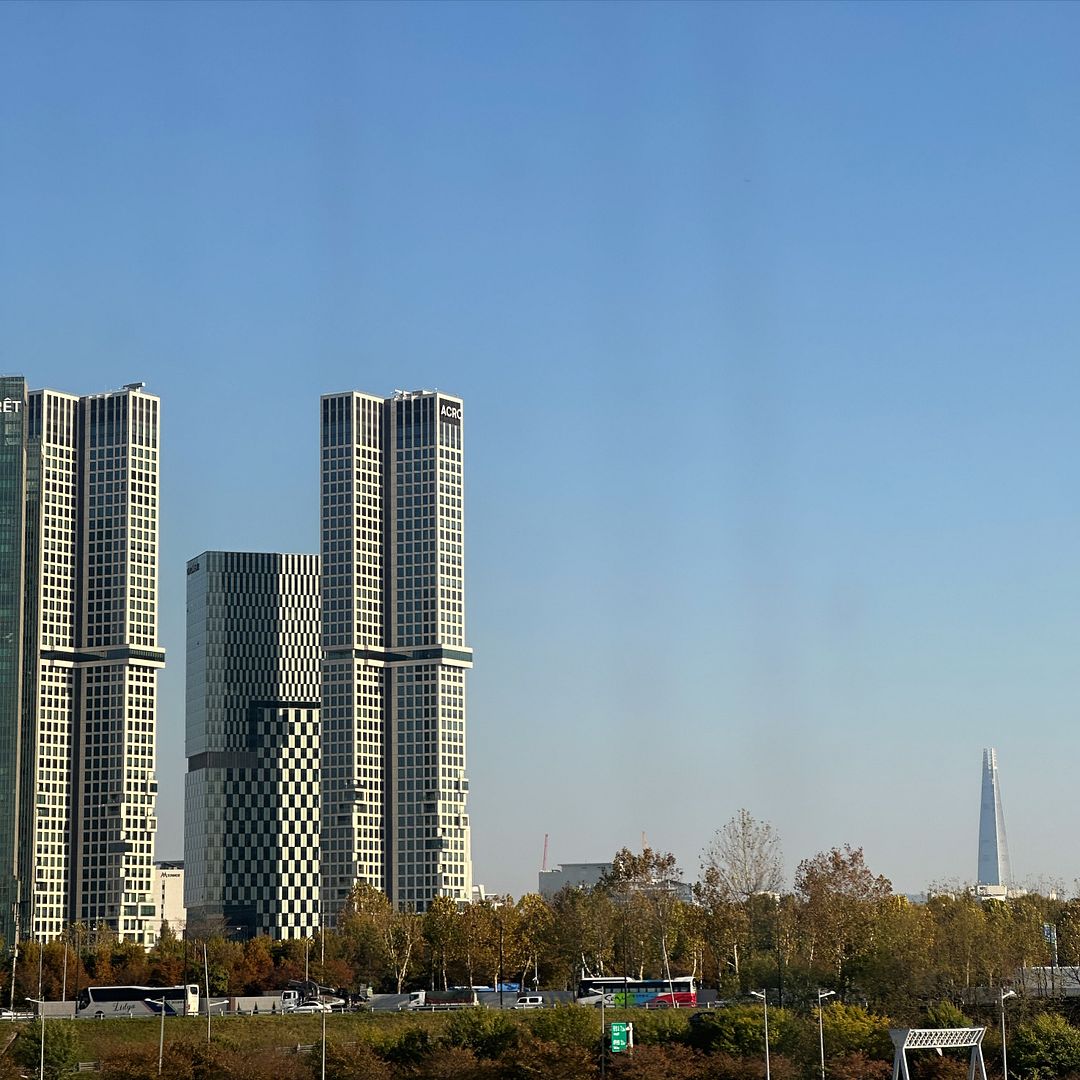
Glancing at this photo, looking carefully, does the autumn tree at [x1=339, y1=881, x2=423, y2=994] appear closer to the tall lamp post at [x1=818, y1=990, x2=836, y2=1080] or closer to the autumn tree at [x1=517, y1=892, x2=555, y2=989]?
the autumn tree at [x1=517, y1=892, x2=555, y2=989]

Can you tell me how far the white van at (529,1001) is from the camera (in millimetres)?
102625

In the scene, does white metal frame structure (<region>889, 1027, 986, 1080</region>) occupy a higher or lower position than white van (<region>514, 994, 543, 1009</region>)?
higher

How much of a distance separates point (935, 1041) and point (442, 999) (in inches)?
1788

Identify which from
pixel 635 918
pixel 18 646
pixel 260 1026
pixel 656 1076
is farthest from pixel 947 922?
pixel 18 646

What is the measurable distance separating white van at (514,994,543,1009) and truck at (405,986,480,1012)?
2.59 m

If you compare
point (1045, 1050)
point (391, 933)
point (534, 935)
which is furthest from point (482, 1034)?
point (391, 933)

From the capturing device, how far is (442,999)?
11181 cm

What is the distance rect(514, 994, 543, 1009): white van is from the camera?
10262 centimetres

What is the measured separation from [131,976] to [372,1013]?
35911mm

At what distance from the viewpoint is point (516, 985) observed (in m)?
124

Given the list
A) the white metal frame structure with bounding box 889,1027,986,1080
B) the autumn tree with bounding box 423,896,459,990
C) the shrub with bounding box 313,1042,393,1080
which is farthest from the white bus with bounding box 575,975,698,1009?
the white metal frame structure with bounding box 889,1027,986,1080

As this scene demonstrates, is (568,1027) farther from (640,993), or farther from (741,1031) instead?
(640,993)

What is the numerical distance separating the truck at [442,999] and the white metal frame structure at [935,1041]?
3894cm

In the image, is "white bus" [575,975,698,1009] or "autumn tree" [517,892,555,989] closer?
"white bus" [575,975,698,1009]
